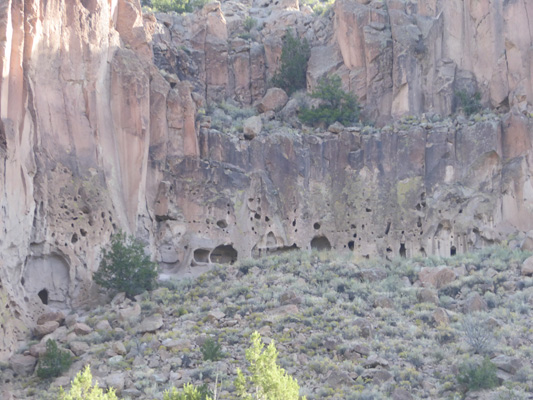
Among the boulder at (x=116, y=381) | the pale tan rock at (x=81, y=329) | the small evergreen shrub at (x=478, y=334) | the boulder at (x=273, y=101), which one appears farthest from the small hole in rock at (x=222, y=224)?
the boulder at (x=116, y=381)

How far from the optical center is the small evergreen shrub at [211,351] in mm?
29547

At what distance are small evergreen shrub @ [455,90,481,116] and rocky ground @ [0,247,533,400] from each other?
1030 centimetres

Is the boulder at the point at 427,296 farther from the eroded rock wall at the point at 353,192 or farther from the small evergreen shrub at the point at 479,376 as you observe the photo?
the eroded rock wall at the point at 353,192

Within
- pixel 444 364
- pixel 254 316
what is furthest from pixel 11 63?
pixel 444 364

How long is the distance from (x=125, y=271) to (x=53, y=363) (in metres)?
7.26

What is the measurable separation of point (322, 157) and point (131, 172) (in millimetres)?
10363

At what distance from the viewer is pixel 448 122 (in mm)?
46156

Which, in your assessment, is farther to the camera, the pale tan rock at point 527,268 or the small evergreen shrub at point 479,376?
the pale tan rock at point 527,268

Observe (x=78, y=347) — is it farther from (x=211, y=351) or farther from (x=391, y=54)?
(x=391, y=54)

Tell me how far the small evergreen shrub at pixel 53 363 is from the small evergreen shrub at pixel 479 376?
509 inches

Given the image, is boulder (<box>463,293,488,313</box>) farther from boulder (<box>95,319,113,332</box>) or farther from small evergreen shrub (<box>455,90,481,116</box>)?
small evergreen shrub (<box>455,90,481,116</box>)

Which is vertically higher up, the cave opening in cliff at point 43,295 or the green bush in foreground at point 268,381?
the cave opening in cliff at point 43,295

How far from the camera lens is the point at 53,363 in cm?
3014

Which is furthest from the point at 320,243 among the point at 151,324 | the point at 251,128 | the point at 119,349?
the point at 119,349
